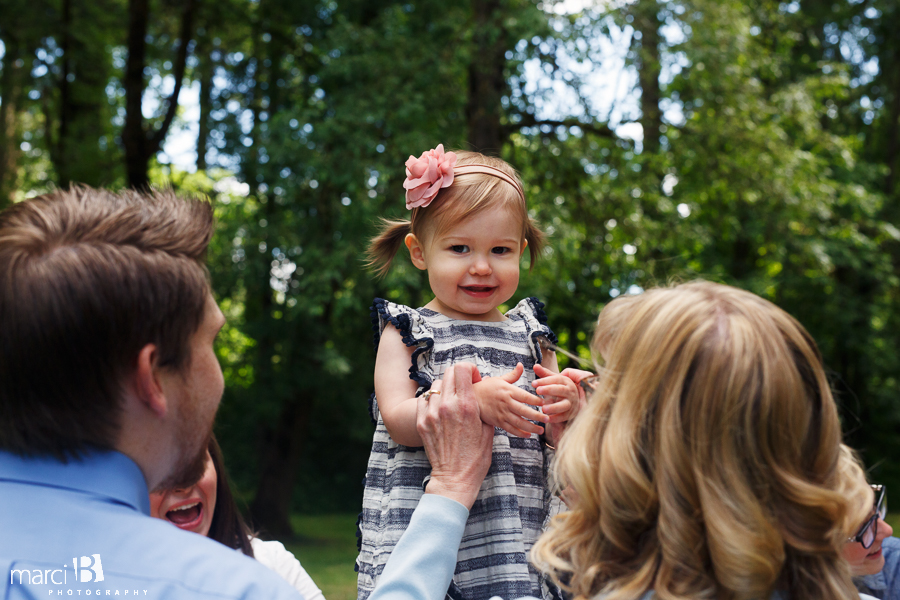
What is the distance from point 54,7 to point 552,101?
322 inches

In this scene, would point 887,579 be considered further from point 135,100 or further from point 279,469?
point 279,469

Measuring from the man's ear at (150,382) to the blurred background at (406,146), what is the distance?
6046 mm

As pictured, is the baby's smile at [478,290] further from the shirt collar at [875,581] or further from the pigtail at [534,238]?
the shirt collar at [875,581]

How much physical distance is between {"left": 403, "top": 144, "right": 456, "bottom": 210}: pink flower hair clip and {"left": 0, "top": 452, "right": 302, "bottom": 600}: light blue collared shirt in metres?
1.26

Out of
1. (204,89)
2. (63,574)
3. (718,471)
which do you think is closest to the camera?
(63,574)

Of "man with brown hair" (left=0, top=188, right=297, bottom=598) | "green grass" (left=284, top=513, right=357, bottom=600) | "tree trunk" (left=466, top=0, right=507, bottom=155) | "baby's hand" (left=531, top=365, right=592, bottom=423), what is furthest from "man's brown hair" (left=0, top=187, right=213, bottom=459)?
"tree trunk" (left=466, top=0, right=507, bottom=155)

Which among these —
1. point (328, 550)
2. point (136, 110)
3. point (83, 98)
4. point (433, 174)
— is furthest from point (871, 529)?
point (83, 98)

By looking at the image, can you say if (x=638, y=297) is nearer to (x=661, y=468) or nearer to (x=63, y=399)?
(x=661, y=468)

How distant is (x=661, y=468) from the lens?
4.29 ft

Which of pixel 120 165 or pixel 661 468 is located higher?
pixel 120 165

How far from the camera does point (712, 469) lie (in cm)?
129

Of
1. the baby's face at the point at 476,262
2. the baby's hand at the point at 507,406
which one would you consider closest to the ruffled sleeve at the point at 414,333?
the baby's face at the point at 476,262

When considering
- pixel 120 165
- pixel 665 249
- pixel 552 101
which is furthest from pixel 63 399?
pixel 120 165

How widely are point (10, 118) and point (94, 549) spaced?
14602 mm
